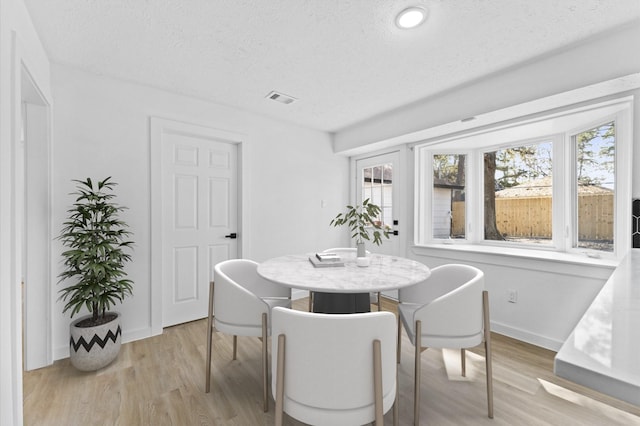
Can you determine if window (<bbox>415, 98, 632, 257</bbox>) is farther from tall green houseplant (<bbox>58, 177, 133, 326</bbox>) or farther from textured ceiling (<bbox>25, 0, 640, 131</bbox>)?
tall green houseplant (<bbox>58, 177, 133, 326</bbox>)

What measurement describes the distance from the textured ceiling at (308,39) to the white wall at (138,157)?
0.61 feet

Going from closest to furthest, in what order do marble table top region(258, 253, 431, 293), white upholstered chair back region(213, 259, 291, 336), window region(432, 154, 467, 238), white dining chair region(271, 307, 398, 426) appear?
white dining chair region(271, 307, 398, 426), marble table top region(258, 253, 431, 293), white upholstered chair back region(213, 259, 291, 336), window region(432, 154, 467, 238)

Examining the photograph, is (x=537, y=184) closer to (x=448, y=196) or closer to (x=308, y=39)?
(x=448, y=196)

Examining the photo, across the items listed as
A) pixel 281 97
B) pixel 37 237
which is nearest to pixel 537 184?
pixel 281 97

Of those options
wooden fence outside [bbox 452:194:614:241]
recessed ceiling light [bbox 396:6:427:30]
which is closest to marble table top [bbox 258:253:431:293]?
recessed ceiling light [bbox 396:6:427:30]

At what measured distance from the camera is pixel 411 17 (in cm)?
168

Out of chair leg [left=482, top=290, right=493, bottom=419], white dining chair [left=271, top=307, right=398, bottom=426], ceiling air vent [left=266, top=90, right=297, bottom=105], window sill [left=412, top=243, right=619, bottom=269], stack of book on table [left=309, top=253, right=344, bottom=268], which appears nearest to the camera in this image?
white dining chair [left=271, top=307, right=398, bottom=426]

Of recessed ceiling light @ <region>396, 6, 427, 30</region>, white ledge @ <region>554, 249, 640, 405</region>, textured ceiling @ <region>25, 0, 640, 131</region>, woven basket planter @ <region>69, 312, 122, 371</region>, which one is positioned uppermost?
textured ceiling @ <region>25, 0, 640, 131</region>

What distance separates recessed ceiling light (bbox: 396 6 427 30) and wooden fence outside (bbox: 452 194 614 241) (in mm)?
2228

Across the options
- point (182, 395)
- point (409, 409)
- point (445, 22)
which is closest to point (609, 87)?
point (445, 22)

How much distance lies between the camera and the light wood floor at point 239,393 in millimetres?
1588

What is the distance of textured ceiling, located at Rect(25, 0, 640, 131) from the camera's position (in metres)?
1.63

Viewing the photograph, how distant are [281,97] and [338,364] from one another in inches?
103

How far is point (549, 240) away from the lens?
2855 millimetres
